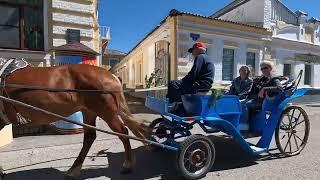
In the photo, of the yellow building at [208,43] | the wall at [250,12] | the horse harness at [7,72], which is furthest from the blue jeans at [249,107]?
the wall at [250,12]

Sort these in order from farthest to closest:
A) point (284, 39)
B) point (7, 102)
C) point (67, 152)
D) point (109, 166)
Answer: point (284, 39) → point (67, 152) → point (109, 166) → point (7, 102)

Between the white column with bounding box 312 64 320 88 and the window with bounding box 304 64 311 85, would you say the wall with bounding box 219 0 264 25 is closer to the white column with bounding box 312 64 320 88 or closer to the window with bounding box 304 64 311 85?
the window with bounding box 304 64 311 85

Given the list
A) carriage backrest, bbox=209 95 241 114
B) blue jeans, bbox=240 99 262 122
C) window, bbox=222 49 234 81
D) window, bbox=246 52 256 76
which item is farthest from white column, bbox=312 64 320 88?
carriage backrest, bbox=209 95 241 114

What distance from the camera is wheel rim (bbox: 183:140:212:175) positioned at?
4.55 meters

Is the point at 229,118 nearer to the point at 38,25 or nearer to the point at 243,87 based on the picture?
the point at 243,87

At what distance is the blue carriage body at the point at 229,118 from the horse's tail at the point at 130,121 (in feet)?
1.34

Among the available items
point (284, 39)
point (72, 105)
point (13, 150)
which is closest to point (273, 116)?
point (72, 105)

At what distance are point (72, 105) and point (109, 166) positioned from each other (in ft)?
4.48

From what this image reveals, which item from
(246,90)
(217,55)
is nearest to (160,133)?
(246,90)

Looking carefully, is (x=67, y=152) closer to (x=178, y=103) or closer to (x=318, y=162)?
(x=178, y=103)

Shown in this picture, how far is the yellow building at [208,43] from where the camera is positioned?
43.8 feet

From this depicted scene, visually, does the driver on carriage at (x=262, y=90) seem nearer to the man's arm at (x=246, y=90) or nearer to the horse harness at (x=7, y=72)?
the man's arm at (x=246, y=90)

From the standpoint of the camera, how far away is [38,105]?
4195 millimetres

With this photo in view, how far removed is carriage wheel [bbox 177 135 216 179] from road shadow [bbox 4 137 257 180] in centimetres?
22
